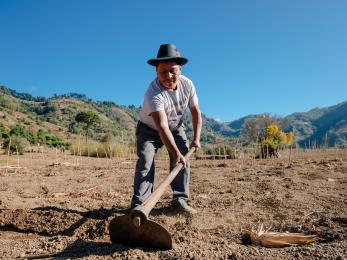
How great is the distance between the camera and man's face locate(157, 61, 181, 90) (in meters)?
3.15

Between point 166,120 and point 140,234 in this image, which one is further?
point 166,120

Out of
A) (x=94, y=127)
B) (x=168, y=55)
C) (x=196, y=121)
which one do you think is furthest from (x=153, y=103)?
(x=94, y=127)

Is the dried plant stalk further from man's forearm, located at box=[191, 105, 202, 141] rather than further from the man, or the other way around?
man's forearm, located at box=[191, 105, 202, 141]

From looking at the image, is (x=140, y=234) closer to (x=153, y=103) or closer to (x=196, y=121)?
(x=153, y=103)

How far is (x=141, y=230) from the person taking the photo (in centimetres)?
235

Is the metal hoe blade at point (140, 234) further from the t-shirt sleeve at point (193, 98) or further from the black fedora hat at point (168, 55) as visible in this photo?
the t-shirt sleeve at point (193, 98)

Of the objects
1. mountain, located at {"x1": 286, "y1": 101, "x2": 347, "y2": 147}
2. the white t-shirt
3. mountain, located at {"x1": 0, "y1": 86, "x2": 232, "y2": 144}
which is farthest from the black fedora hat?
mountain, located at {"x1": 286, "y1": 101, "x2": 347, "y2": 147}

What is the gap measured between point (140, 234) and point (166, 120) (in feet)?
3.46

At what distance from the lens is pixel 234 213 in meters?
3.45

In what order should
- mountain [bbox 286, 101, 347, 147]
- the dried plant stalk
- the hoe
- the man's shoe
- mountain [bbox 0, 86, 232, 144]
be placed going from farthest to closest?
mountain [bbox 286, 101, 347, 147]
mountain [bbox 0, 86, 232, 144]
the man's shoe
the dried plant stalk
the hoe

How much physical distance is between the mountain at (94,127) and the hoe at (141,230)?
23451 mm

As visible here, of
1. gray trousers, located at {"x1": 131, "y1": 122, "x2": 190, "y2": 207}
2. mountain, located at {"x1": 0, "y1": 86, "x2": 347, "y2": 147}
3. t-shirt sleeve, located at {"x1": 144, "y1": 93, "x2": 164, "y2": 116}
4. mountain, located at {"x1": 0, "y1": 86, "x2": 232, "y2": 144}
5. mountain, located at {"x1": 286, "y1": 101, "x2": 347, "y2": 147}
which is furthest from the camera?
mountain, located at {"x1": 286, "y1": 101, "x2": 347, "y2": 147}

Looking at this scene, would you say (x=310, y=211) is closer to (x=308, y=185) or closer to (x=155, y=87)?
(x=308, y=185)

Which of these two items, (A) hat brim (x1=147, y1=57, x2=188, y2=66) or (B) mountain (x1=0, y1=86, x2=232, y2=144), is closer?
(A) hat brim (x1=147, y1=57, x2=188, y2=66)
